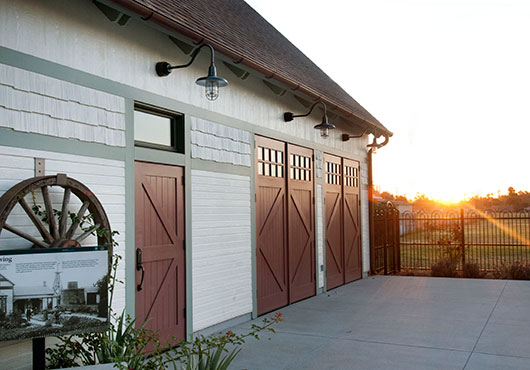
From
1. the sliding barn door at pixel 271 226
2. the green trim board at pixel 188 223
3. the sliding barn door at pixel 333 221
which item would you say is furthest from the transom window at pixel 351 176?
the green trim board at pixel 188 223

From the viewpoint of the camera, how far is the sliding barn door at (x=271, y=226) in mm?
8688

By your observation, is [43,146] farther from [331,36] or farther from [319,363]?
[331,36]

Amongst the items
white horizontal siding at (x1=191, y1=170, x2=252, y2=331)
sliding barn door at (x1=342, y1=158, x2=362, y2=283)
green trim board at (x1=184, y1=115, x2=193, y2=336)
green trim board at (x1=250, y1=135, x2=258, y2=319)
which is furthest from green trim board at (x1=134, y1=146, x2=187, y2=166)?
Result: sliding barn door at (x1=342, y1=158, x2=362, y2=283)

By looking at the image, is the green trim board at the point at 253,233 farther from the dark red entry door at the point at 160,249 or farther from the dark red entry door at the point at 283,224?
the dark red entry door at the point at 160,249

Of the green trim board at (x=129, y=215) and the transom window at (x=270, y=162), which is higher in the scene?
the transom window at (x=270, y=162)

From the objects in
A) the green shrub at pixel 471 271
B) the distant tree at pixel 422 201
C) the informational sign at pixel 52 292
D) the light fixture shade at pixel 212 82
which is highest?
the light fixture shade at pixel 212 82

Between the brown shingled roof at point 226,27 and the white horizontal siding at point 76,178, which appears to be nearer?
the white horizontal siding at point 76,178

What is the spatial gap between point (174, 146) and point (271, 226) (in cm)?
292

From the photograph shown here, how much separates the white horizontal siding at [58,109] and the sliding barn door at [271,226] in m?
3.49

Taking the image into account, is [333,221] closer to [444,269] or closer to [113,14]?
[444,269]

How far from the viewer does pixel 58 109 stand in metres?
4.94

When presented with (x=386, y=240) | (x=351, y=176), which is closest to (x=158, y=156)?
(x=351, y=176)

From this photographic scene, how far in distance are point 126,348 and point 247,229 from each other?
12.0 ft

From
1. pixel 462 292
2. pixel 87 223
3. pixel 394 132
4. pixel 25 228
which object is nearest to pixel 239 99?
pixel 87 223
